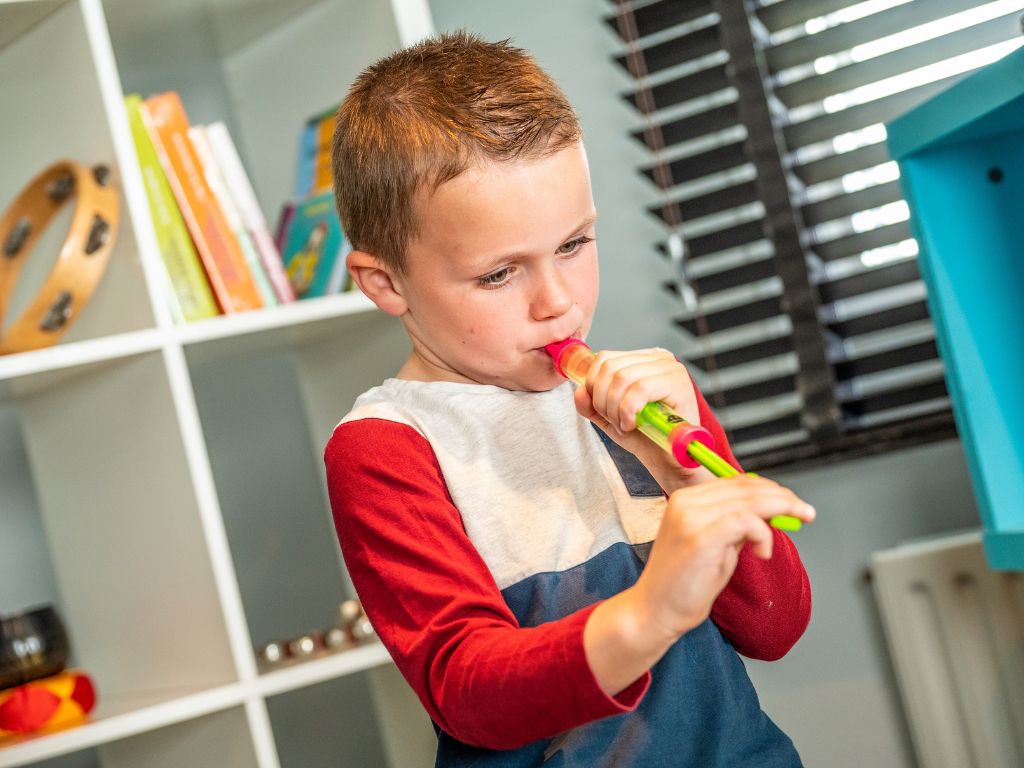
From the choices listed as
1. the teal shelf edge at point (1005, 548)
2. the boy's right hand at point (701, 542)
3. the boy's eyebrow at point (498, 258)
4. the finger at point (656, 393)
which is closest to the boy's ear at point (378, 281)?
the boy's eyebrow at point (498, 258)

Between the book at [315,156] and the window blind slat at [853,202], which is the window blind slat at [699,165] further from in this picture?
the book at [315,156]

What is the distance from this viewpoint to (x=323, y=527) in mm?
1674

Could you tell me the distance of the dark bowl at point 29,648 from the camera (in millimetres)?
1243

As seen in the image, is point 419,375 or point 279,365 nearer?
point 419,375

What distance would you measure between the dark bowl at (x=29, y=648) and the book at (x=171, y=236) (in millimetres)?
369

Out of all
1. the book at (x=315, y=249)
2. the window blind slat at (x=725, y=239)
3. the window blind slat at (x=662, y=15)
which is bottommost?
the window blind slat at (x=725, y=239)

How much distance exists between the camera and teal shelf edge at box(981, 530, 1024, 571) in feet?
3.43

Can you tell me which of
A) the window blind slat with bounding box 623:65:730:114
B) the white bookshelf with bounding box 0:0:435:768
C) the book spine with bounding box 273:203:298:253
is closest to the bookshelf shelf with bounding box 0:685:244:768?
the white bookshelf with bounding box 0:0:435:768

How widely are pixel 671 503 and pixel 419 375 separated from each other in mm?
336

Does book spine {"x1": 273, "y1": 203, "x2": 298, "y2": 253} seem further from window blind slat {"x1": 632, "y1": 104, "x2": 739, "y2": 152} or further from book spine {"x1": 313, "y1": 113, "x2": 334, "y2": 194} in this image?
window blind slat {"x1": 632, "y1": 104, "x2": 739, "y2": 152}

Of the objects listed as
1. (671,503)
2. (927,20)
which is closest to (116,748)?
(671,503)

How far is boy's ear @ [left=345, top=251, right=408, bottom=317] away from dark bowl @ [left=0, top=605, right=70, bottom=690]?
0.65m

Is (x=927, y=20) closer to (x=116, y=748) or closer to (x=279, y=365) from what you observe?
(x=279, y=365)

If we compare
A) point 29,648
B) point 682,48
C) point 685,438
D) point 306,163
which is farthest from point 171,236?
point 685,438
